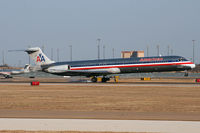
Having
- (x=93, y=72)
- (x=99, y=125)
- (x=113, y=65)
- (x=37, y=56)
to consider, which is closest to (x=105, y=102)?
(x=99, y=125)

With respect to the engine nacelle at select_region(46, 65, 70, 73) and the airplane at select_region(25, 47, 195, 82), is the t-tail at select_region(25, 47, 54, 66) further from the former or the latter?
the engine nacelle at select_region(46, 65, 70, 73)

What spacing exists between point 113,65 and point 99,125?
150 ft

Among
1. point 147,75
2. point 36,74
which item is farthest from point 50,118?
point 36,74

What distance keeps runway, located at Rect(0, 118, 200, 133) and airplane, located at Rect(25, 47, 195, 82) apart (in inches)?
1722

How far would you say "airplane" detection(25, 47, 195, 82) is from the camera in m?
59.7

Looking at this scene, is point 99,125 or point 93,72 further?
point 93,72

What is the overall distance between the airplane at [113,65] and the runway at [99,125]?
43744 millimetres

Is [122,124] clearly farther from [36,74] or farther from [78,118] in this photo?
[36,74]

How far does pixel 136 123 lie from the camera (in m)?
16.1

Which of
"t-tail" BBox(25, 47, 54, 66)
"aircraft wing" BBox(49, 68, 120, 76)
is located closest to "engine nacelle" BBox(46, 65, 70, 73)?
"aircraft wing" BBox(49, 68, 120, 76)

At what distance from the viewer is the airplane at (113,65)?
59.7 m

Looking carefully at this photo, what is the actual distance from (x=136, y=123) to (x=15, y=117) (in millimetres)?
6604

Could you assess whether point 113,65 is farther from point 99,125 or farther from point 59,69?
point 99,125

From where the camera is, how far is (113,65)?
61.1m
